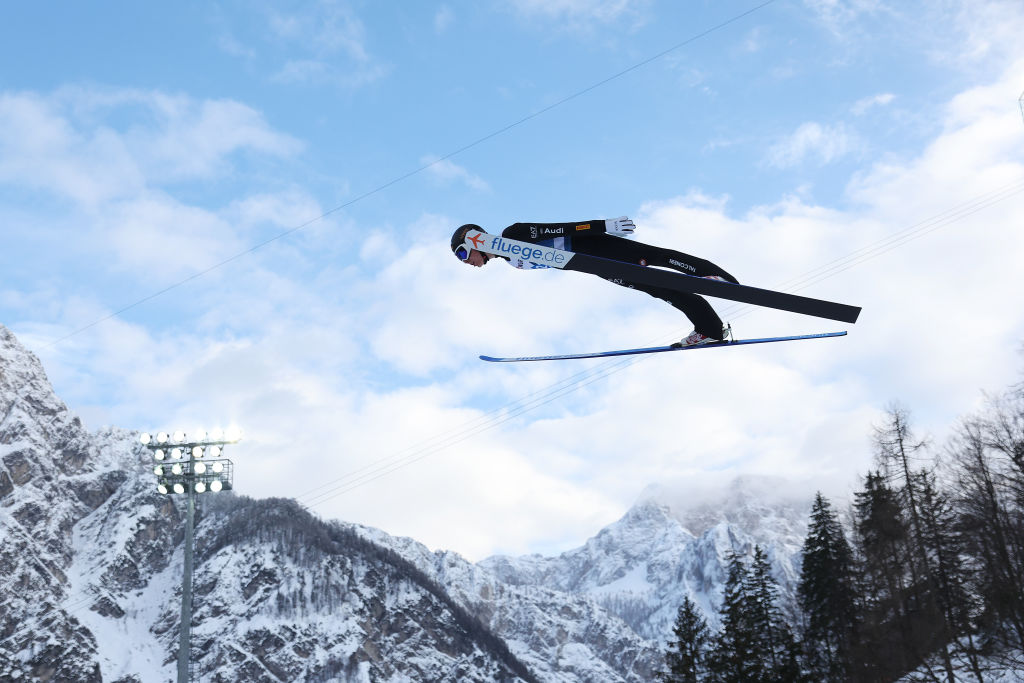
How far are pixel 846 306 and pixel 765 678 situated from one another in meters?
20.4

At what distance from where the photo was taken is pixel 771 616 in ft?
131

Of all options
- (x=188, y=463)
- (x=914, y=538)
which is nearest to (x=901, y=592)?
(x=914, y=538)

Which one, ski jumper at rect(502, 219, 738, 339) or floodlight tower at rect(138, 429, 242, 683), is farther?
floodlight tower at rect(138, 429, 242, 683)

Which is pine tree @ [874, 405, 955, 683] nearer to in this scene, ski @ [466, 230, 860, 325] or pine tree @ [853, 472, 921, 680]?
pine tree @ [853, 472, 921, 680]

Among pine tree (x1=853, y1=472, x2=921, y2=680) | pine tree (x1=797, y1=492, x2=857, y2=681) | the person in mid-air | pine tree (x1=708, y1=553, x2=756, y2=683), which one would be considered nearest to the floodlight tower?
the person in mid-air

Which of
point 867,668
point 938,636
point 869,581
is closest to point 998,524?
point 938,636

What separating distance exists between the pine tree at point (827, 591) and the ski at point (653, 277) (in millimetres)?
29424

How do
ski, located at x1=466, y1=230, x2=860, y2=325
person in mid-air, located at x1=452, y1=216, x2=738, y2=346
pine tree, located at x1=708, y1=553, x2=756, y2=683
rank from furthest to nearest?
pine tree, located at x1=708, y1=553, x2=756, y2=683
person in mid-air, located at x1=452, y1=216, x2=738, y2=346
ski, located at x1=466, y1=230, x2=860, y2=325

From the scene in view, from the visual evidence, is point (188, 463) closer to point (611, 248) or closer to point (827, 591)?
point (611, 248)

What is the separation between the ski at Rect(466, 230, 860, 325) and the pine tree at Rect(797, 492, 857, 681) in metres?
29.4

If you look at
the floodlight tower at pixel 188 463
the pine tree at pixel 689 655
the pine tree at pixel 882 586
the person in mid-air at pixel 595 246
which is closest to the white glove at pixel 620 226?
the person in mid-air at pixel 595 246

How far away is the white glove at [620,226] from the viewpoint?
9852 mm

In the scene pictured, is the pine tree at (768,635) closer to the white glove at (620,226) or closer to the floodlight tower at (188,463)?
the floodlight tower at (188,463)

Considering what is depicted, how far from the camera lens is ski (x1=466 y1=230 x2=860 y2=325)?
9.81 metres
